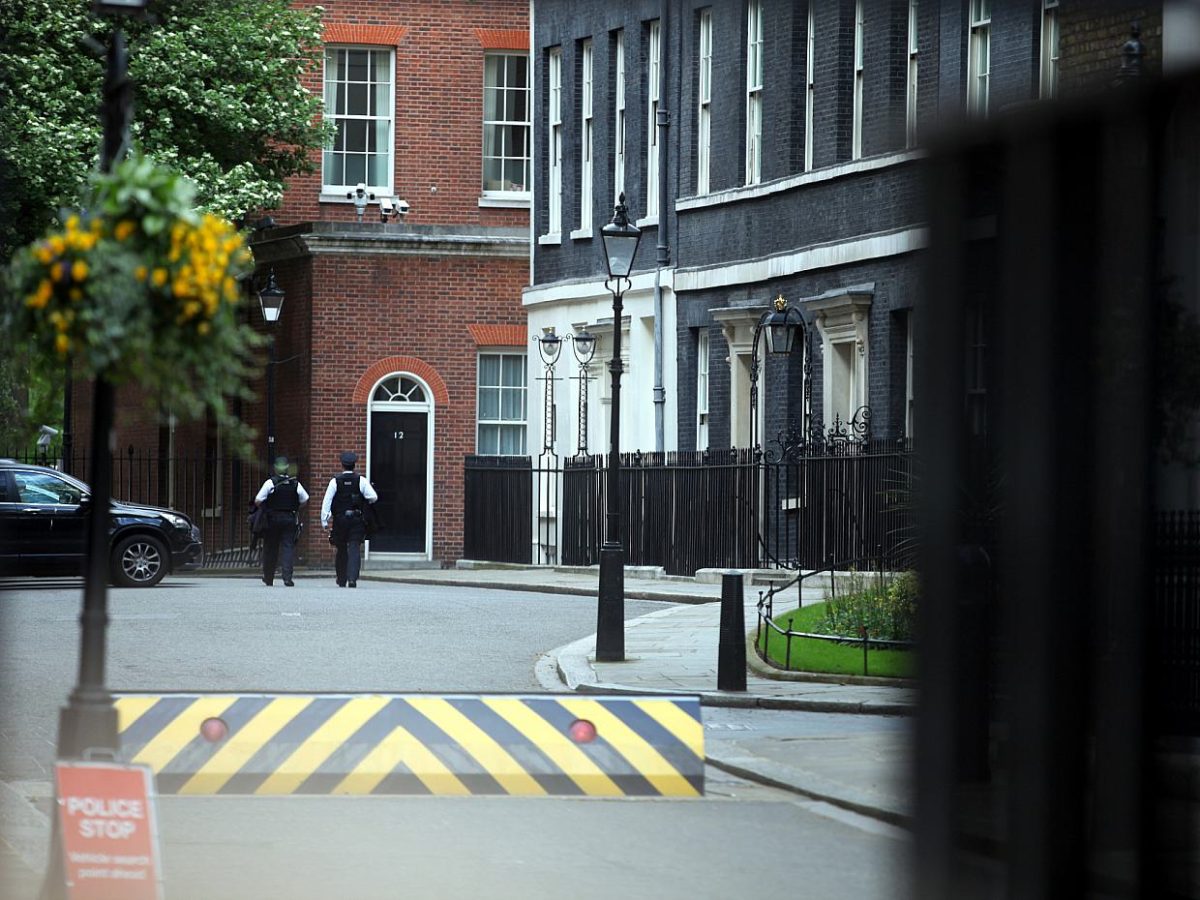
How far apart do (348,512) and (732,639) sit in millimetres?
12834

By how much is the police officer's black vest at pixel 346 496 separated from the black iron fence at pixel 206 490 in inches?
211

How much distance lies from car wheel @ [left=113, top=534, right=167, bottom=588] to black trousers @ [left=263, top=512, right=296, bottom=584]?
1322mm

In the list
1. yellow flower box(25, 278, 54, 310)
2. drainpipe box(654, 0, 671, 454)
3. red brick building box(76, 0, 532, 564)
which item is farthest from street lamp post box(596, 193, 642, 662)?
red brick building box(76, 0, 532, 564)

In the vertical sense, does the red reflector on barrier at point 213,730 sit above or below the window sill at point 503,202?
below

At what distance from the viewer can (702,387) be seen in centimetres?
2934

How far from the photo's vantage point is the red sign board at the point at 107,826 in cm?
535

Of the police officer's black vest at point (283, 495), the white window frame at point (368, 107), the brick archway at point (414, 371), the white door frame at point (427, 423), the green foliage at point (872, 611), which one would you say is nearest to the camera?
the green foliage at point (872, 611)

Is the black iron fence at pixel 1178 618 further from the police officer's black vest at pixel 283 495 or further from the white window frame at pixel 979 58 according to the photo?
the police officer's black vest at pixel 283 495

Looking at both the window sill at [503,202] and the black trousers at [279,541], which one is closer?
the black trousers at [279,541]

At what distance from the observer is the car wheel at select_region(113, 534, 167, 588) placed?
24984 mm

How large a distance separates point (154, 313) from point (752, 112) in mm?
23004

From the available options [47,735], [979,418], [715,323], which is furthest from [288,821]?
[715,323]

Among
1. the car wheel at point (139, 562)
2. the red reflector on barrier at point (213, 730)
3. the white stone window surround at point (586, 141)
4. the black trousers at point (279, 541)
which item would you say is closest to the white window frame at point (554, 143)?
the white stone window surround at point (586, 141)

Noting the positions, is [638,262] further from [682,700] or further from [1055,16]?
[1055,16]
